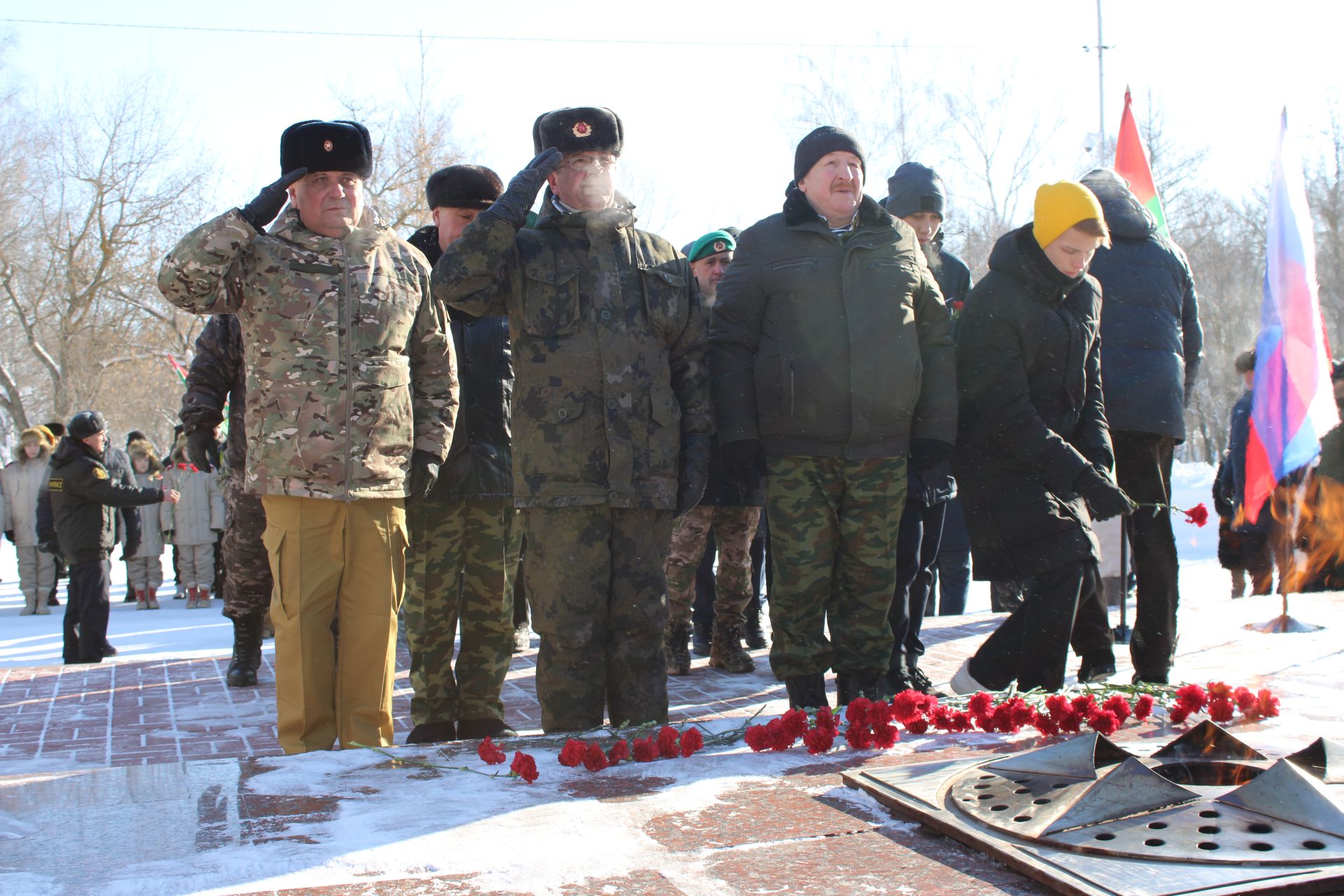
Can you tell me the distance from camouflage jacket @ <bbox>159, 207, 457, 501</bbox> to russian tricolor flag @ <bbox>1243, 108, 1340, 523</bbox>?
14.8 feet

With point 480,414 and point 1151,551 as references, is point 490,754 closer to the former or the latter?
point 480,414

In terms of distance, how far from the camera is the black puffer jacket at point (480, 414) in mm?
4754

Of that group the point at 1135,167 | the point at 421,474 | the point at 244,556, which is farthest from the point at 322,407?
the point at 1135,167

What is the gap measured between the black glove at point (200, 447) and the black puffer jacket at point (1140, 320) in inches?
166

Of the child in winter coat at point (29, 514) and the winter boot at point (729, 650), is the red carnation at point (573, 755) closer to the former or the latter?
the winter boot at point (729, 650)

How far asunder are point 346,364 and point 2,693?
327 centimetres

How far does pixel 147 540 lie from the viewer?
42.2ft

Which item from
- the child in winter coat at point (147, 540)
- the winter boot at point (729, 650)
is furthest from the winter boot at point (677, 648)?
the child in winter coat at point (147, 540)

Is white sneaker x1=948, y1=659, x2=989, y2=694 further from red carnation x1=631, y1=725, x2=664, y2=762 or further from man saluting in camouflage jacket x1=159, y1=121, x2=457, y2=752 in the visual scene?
man saluting in camouflage jacket x1=159, y1=121, x2=457, y2=752

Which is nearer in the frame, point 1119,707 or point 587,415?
point 1119,707

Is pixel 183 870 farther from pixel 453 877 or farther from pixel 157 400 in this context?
pixel 157 400

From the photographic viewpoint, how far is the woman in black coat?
441cm

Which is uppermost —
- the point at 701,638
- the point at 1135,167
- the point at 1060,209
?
the point at 1135,167

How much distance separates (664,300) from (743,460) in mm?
647
